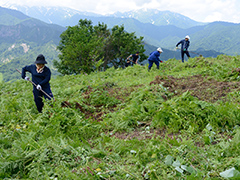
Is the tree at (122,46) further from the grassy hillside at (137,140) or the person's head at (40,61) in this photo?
the person's head at (40,61)

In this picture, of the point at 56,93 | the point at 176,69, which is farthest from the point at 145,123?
the point at 176,69

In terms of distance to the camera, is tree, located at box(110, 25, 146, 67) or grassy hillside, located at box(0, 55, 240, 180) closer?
grassy hillside, located at box(0, 55, 240, 180)

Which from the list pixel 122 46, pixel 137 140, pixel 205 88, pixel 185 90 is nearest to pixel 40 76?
pixel 137 140

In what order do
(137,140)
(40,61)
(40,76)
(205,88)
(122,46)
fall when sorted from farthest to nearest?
1. (122,46)
2. (205,88)
3. (40,76)
4. (40,61)
5. (137,140)

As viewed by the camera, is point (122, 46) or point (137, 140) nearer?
point (137, 140)

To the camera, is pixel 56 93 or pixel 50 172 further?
pixel 56 93

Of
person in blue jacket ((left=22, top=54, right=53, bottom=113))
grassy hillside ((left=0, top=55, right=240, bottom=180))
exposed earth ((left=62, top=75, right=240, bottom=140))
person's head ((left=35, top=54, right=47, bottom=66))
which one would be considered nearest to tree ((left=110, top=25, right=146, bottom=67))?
exposed earth ((left=62, top=75, right=240, bottom=140))

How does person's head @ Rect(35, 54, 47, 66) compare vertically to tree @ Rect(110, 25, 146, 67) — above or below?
below

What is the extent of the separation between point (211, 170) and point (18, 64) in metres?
191

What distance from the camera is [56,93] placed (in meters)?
9.30

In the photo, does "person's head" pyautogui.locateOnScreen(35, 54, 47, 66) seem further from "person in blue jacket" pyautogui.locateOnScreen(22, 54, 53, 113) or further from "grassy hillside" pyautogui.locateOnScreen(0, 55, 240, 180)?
"grassy hillside" pyautogui.locateOnScreen(0, 55, 240, 180)

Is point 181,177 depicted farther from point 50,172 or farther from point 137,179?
point 50,172

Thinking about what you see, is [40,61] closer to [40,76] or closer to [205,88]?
[40,76]

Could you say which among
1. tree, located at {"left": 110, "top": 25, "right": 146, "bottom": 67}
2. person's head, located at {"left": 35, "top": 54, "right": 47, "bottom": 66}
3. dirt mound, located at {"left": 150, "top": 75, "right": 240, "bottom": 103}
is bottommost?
dirt mound, located at {"left": 150, "top": 75, "right": 240, "bottom": 103}
